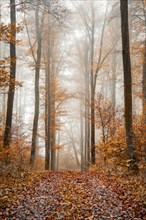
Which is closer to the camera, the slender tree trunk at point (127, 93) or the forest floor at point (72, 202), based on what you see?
the forest floor at point (72, 202)

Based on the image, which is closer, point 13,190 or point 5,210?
point 5,210

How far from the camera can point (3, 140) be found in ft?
34.9

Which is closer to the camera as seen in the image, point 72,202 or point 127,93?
point 72,202

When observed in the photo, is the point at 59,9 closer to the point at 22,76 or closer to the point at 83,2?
the point at 83,2

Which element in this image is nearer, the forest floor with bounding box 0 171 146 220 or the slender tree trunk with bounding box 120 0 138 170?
the forest floor with bounding box 0 171 146 220

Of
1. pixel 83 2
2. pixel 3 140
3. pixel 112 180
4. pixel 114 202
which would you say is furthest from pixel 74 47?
pixel 114 202

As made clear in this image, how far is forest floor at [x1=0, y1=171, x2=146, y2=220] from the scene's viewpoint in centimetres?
521

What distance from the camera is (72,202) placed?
6117mm

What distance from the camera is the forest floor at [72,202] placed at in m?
5.21

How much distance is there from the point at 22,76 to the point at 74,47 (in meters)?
11.2

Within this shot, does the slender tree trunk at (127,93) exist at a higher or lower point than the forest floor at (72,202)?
higher

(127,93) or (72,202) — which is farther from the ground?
(127,93)

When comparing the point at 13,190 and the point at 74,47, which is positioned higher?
the point at 74,47

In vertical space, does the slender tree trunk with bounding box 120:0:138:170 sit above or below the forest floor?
above
